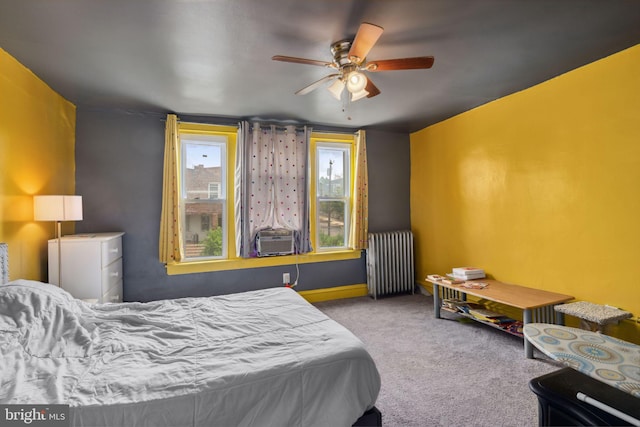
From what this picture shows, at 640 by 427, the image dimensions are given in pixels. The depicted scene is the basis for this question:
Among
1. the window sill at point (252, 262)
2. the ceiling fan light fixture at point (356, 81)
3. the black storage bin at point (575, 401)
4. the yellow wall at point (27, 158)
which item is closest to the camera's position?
the black storage bin at point (575, 401)

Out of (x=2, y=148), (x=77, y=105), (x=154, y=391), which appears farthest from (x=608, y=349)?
(x=77, y=105)

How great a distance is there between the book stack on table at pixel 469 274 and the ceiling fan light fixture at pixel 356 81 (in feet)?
8.02

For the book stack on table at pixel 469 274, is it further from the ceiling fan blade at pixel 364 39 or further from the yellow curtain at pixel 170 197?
the yellow curtain at pixel 170 197

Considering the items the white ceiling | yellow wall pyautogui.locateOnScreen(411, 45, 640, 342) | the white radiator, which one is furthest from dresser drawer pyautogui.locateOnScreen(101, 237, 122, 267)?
yellow wall pyautogui.locateOnScreen(411, 45, 640, 342)

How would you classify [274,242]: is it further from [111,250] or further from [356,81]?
[356,81]

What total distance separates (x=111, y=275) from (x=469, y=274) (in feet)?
12.5

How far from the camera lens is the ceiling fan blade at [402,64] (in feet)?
6.58

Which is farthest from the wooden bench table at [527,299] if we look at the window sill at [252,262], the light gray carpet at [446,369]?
the window sill at [252,262]

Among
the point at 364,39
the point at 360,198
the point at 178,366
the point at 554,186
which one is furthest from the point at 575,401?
the point at 360,198

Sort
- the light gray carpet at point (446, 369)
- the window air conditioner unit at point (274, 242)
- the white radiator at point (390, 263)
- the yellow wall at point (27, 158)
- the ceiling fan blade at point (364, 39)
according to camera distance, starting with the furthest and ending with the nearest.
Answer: the white radiator at point (390, 263) < the window air conditioner unit at point (274, 242) < the yellow wall at point (27, 158) < the light gray carpet at point (446, 369) < the ceiling fan blade at point (364, 39)

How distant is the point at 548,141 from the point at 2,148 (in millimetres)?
4594

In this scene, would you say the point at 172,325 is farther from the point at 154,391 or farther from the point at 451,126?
the point at 451,126

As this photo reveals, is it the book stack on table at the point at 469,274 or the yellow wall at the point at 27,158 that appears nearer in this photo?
the yellow wall at the point at 27,158

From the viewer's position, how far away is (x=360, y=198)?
4375 mm
